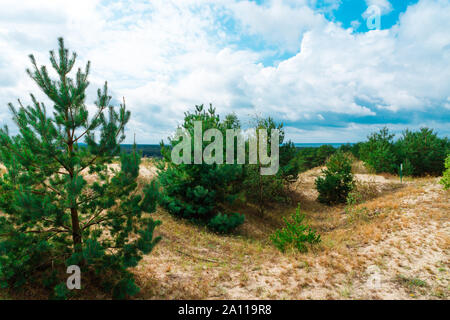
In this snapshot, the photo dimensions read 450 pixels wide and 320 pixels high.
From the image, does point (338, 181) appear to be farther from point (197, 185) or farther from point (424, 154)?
point (424, 154)

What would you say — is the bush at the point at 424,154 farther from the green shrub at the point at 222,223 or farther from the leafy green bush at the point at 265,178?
the green shrub at the point at 222,223

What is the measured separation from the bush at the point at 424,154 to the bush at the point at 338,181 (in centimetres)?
1031

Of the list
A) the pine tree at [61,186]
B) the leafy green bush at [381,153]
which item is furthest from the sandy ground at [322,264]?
the leafy green bush at [381,153]

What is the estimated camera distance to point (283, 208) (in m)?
16.9

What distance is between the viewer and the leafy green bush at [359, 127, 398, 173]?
75.4 ft

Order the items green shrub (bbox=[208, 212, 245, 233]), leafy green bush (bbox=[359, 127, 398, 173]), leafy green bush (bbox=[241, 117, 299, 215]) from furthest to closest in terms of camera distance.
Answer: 1. leafy green bush (bbox=[359, 127, 398, 173])
2. leafy green bush (bbox=[241, 117, 299, 215])
3. green shrub (bbox=[208, 212, 245, 233])

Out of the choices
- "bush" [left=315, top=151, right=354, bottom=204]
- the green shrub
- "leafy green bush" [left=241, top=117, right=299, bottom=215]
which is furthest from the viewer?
"bush" [left=315, top=151, right=354, bottom=204]

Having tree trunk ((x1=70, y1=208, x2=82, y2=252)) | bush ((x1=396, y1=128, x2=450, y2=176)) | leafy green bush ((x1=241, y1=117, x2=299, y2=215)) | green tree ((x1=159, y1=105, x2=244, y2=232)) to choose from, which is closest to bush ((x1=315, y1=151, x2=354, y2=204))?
leafy green bush ((x1=241, y1=117, x2=299, y2=215))

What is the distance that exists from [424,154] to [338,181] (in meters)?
14.2

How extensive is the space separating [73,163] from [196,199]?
7001 millimetres

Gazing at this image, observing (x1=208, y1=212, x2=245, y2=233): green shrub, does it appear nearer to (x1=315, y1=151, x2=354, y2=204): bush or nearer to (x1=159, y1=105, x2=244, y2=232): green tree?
(x1=159, y1=105, x2=244, y2=232): green tree

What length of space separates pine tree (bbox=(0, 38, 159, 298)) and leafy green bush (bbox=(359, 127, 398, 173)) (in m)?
24.9

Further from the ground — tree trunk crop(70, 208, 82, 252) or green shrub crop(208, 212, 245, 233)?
tree trunk crop(70, 208, 82, 252)
